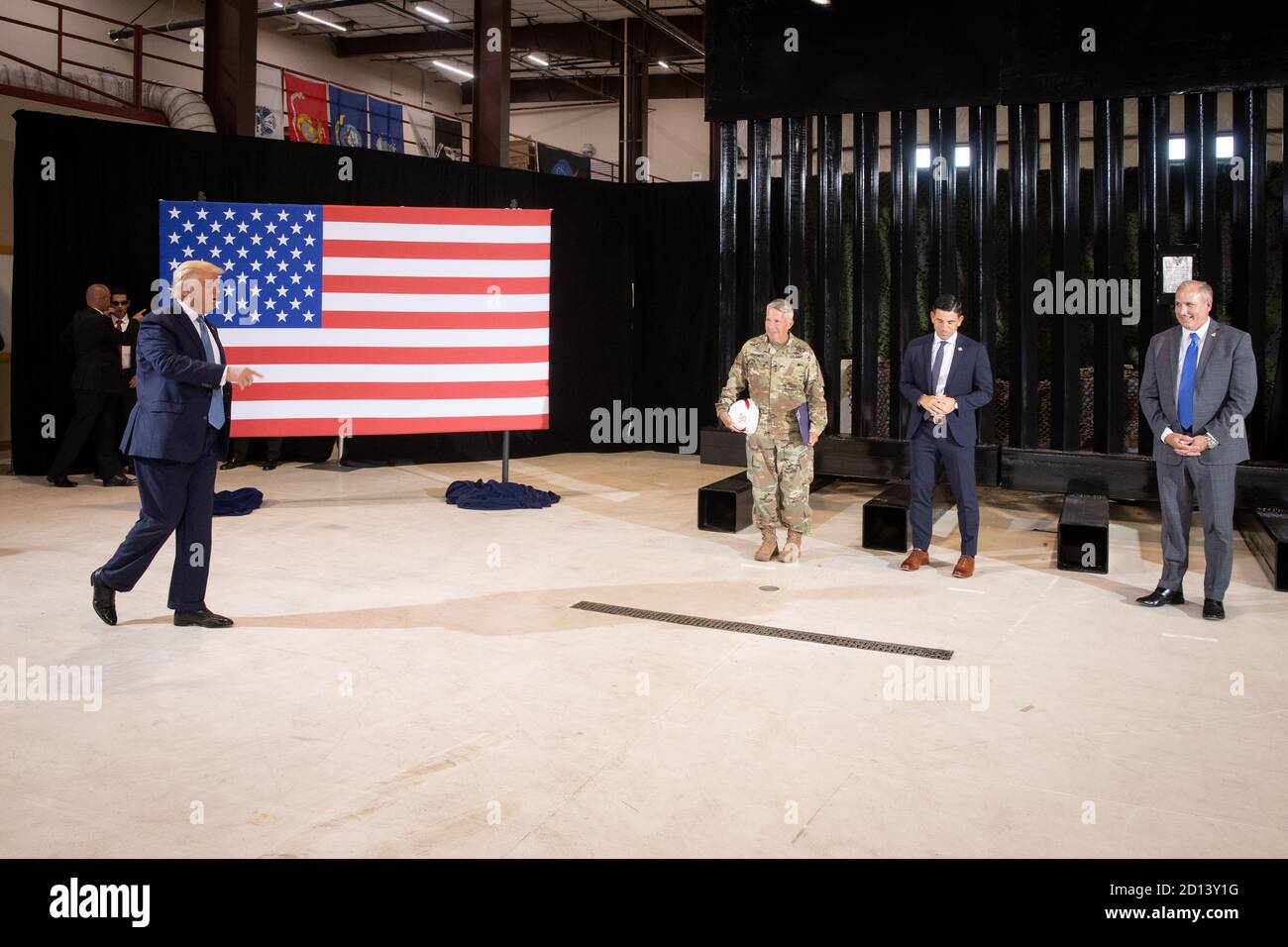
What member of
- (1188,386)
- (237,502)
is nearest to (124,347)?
(237,502)

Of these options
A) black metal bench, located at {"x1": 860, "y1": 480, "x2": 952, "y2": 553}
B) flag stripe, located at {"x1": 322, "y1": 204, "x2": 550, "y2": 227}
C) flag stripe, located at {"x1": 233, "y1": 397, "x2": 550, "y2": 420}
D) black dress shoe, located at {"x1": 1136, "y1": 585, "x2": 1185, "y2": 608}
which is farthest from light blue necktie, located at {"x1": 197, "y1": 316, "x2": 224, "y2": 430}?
black dress shoe, located at {"x1": 1136, "y1": 585, "x2": 1185, "y2": 608}

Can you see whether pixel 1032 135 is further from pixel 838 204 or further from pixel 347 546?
pixel 347 546

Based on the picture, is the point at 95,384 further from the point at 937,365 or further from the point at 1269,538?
the point at 1269,538

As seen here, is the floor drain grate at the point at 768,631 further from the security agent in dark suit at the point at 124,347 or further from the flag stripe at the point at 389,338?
the security agent in dark suit at the point at 124,347

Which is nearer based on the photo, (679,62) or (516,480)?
(516,480)

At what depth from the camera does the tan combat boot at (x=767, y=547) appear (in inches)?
252

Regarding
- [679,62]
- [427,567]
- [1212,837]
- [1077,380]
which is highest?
[679,62]

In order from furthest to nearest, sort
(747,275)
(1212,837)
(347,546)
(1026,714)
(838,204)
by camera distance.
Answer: (747,275) < (838,204) < (347,546) < (1026,714) < (1212,837)

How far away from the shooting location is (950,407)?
584 cm

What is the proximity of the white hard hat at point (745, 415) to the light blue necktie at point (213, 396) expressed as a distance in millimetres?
2681

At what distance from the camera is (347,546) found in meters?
6.66

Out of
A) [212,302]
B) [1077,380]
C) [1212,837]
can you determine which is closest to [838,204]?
[1077,380]

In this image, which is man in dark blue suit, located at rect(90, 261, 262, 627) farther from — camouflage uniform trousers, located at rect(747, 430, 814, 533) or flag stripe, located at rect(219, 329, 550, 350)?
flag stripe, located at rect(219, 329, 550, 350)

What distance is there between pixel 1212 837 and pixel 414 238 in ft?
22.1
